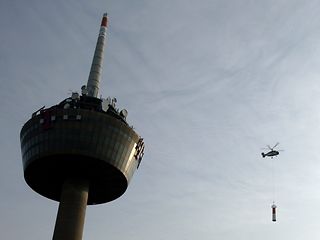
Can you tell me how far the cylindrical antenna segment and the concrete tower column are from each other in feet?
89.8

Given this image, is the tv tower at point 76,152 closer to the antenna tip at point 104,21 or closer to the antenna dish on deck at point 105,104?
the antenna dish on deck at point 105,104

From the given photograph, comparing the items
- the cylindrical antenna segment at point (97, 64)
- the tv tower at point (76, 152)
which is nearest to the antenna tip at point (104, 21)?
the cylindrical antenna segment at point (97, 64)

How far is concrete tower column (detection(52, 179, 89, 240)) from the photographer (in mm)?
94688

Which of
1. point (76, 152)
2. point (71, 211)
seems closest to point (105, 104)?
point (76, 152)

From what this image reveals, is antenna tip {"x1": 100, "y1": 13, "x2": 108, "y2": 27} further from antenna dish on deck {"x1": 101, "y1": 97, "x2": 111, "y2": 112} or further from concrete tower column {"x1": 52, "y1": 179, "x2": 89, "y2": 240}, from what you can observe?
concrete tower column {"x1": 52, "y1": 179, "x2": 89, "y2": 240}

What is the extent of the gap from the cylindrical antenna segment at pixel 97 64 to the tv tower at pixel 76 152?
7.93m

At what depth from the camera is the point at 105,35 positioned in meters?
132

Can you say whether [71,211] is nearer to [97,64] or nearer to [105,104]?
[105,104]

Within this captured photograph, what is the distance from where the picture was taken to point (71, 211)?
320 feet

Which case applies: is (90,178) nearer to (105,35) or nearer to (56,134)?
(56,134)

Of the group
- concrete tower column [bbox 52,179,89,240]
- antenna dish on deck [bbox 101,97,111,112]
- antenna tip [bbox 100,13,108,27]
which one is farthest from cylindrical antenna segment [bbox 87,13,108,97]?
concrete tower column [bbox 52,179,89,240]

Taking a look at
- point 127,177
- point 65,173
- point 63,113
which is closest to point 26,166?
point 65,173

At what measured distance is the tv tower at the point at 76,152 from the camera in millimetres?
100062

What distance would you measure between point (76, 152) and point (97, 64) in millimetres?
34854
